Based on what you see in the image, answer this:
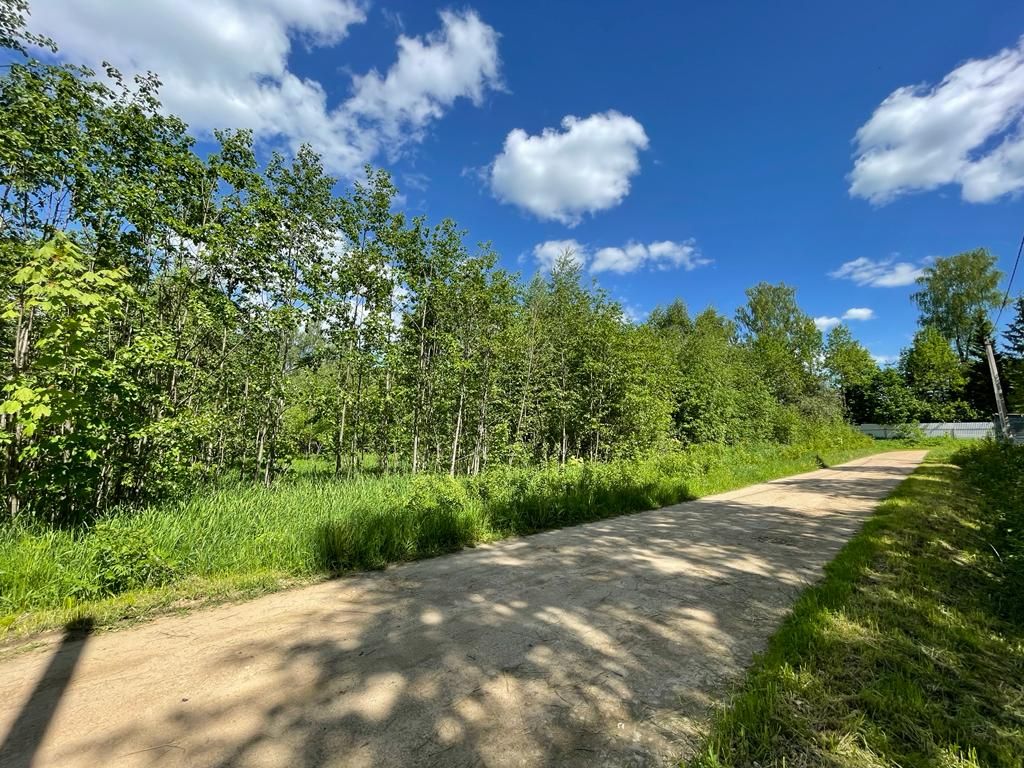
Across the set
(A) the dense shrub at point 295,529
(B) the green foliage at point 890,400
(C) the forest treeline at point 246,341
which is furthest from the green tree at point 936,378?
(A) the dense shrub at point 295,529

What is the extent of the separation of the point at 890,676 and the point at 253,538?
5044mm

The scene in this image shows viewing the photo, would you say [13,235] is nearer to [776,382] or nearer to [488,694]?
[488,694]

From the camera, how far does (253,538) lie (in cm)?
431

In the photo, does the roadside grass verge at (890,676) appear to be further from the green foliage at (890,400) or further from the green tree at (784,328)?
the green foliage at (890,400)

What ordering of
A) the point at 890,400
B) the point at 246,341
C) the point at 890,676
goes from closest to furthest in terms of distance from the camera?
the point at 890,676 → the point at 246,341 → the point at 890,400

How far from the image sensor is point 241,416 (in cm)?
971

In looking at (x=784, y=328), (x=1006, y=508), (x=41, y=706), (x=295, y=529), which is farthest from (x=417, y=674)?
(x=784, y=328)

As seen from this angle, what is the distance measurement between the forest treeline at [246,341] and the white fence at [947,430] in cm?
2529

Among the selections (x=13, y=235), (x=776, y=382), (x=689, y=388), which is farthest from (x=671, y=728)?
(x=776, y=382)

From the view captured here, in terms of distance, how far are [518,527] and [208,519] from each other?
366 centimetres

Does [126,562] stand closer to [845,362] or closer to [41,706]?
[41,706]

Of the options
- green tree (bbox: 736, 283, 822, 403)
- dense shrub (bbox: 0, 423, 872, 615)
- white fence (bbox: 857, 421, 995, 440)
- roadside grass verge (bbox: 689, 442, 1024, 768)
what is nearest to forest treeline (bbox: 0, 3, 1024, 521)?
dense shrub (bbox: 0, 423, 872, 615)

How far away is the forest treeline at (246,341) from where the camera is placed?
4.28 m

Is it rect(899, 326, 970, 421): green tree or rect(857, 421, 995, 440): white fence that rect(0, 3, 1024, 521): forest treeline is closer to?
rect(857, 421, 995, 440): white fence
